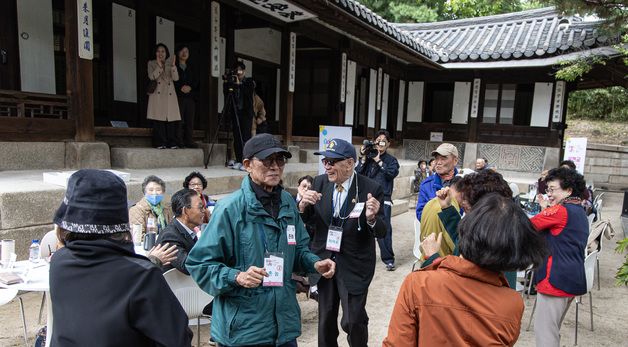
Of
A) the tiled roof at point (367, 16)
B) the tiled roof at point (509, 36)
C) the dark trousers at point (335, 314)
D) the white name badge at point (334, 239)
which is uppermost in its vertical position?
the tiled roof at point (509, 36)

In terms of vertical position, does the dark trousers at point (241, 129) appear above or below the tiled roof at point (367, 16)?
below

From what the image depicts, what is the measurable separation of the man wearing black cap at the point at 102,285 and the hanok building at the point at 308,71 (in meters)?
5.08

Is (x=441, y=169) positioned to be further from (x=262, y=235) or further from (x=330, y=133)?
(x=330, y=133)

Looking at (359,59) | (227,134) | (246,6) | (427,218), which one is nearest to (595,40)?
(359,59)

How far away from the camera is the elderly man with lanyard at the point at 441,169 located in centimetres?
353

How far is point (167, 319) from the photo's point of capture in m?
1.37

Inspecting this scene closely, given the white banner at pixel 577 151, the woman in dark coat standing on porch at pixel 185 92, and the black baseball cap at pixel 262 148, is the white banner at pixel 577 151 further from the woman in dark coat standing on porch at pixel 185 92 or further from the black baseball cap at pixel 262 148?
the black baseball cap at pixel 262 148

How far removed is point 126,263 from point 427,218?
2239 millimetres

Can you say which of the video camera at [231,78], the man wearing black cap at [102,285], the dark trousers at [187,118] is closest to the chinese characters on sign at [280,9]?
the video camera at [231,78]

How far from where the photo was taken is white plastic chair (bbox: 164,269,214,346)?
3.02 meters

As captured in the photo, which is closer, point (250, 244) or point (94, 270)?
point (94, 270)

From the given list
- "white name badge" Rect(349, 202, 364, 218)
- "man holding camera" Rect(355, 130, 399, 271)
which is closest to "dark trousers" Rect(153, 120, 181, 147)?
"man holding camera" Rect(355, 130, 399, 271)

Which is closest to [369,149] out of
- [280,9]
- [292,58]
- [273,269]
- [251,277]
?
[273,269]

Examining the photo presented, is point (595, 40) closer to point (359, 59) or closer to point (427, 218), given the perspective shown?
point (359, 59)
